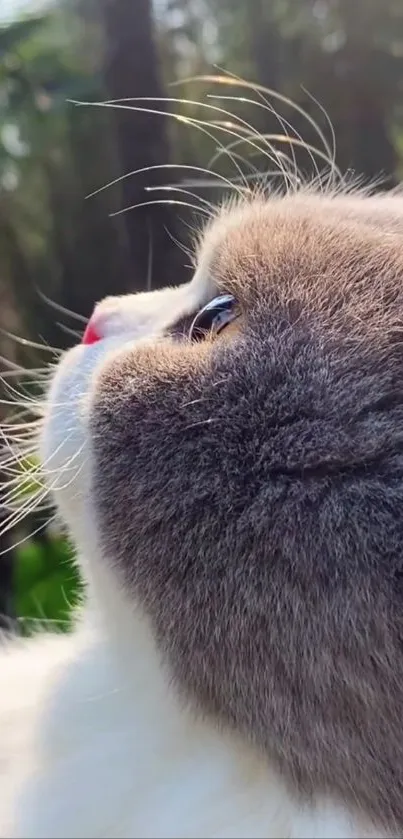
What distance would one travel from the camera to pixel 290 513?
39 centimetres

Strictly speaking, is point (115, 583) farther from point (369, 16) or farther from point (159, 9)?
point (369, 16)

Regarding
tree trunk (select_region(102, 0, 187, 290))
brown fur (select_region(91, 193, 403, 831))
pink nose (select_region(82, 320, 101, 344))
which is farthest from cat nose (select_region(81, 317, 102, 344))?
tree trunk (select_region(102, 0, 187, 290))

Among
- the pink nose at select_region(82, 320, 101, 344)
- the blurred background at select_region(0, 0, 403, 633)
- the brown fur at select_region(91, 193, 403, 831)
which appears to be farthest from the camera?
the blurred background at select_region(0, 0, 403, 633)

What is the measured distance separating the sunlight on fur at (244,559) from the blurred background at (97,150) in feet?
0.89

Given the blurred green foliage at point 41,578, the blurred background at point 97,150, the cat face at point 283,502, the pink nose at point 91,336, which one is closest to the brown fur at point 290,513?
the cat face at point 283,502

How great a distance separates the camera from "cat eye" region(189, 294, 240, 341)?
45cm

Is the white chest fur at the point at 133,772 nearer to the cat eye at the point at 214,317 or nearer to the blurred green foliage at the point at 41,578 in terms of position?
the cat eye at the point at 214,317

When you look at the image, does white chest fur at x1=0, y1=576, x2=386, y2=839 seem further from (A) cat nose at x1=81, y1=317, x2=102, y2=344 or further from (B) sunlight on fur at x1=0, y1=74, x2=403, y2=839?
(A) cat nose at x1=81, y1=317, x2=102, y2=344

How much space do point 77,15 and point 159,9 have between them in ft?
0.39

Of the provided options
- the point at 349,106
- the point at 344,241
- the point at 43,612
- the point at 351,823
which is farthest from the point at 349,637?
the point at 349,106

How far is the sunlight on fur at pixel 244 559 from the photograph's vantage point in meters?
0.38

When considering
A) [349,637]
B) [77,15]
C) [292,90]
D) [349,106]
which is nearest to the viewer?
[349,637]

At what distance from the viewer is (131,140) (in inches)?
38.7

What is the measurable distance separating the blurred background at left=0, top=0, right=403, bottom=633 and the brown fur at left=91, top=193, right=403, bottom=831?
30 centimetres
